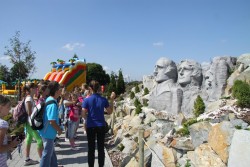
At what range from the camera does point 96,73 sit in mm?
50656

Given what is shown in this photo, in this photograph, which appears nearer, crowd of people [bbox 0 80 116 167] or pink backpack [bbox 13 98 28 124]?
crowd of people [bbox 0 80 116 167]

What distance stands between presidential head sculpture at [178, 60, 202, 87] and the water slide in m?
8.89

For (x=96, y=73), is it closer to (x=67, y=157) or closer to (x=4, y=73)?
(x=4, y=73)

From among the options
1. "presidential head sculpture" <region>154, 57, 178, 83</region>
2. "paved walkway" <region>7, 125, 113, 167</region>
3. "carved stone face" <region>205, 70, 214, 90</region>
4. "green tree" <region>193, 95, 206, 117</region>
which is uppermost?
"presidential head sculpture" <region>154, 57, 178, 83</region>

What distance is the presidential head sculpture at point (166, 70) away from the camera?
10.5 metres

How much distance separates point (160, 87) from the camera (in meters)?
10.7

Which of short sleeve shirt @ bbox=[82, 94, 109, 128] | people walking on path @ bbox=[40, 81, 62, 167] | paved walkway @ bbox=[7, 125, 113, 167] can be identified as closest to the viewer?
people walking on path @ bbox=[40, 81, 62, 167]

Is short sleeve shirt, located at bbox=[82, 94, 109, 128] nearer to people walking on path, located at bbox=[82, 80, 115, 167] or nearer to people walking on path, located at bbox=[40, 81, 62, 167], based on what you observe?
people walking on path, located at bbox=[82, 80, 115, 167]

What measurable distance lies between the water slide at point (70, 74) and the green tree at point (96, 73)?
30.4 metres

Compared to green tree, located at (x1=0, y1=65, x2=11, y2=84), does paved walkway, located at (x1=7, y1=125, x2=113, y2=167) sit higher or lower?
lower

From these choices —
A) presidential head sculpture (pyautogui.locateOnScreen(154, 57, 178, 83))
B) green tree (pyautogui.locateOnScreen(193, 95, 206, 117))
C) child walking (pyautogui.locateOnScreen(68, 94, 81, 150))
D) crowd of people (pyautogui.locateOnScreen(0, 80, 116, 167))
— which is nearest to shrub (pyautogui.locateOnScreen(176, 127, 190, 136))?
crowd of people (pyautogui.locateOnScreen(0, 80, 116, 167))

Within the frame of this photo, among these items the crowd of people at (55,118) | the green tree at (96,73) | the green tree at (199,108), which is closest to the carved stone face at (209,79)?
the green tree at (199,108)

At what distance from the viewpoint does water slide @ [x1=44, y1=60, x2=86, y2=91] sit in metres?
17.0

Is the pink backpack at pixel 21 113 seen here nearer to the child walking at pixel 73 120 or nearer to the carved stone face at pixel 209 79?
the child walking at pixel 73 120
